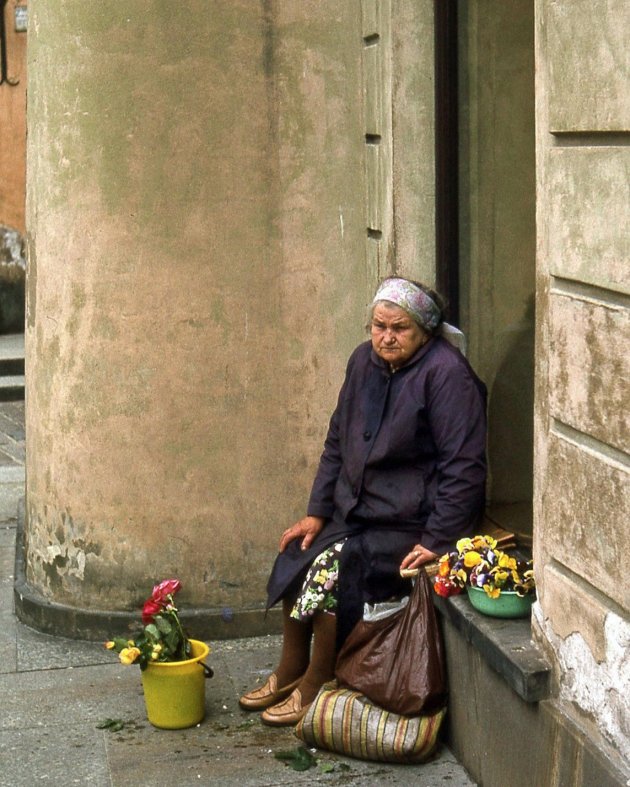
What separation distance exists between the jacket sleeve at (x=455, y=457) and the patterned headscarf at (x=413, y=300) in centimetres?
21

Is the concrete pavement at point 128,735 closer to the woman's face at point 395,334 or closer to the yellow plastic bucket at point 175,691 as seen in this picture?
the yellow plastic bucket at point 175,691

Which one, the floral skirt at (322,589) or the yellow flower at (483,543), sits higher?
the yellow flower at (483,543)

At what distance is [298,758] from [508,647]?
3.29ft

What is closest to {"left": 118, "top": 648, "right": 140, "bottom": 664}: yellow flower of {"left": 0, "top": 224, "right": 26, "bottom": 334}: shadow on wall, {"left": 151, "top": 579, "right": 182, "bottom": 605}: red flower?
{"left": 151, "top": 579, "right": 182, "bottom": 605}: red flower

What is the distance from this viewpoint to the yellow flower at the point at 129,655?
507 cm

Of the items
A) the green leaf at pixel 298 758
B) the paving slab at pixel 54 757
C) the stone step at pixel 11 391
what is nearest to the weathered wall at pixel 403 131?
the green leaf at pixel 298 758

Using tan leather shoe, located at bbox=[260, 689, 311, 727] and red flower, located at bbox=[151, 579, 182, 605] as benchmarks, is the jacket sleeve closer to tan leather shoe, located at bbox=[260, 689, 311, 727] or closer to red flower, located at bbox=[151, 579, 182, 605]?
tan leather shoe, located at bbox=[260, 689, 311, 727]

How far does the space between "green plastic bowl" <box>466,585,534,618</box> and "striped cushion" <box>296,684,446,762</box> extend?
1.69 feet

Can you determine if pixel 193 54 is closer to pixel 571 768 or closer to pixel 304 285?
pixel 304 285

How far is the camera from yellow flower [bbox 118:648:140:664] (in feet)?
16.6

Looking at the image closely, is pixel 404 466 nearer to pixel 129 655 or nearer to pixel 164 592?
pixel 164 592

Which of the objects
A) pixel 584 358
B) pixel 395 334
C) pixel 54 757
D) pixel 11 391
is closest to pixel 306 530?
pixel 395 334

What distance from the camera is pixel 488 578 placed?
4.58 metres

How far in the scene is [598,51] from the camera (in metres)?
3.69
